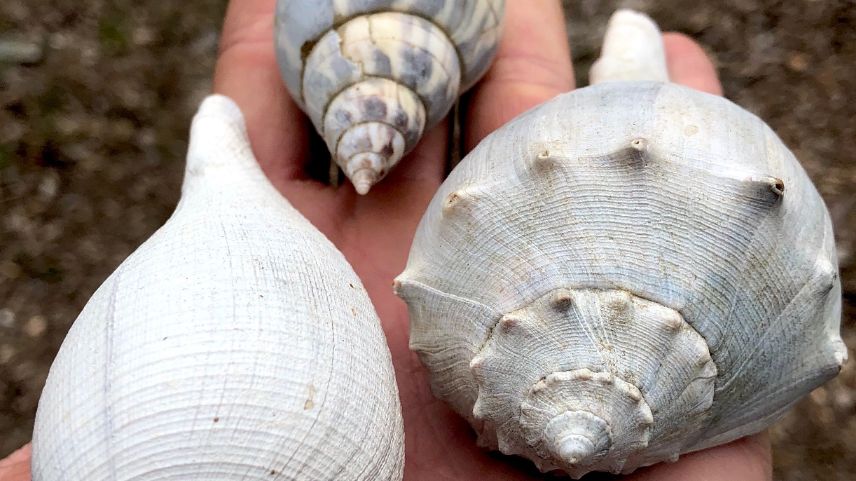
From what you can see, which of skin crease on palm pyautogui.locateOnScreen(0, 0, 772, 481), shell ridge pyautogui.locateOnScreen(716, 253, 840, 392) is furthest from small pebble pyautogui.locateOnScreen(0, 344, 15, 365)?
shell ridge pyautogui.locateOnScreen(716, 253, 840, 392)

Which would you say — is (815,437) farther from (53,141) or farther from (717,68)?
(53,141)

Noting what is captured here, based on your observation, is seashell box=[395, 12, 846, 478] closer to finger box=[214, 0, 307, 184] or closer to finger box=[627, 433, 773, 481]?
finger box=[627, 433, 773, 481]

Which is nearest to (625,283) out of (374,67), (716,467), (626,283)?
(626,283)

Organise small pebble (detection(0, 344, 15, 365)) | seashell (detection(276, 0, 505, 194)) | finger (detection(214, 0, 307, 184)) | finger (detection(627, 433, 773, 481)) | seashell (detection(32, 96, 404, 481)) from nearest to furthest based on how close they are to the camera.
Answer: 1. seashell (detection(32, 96, 404, 481))
2. finger (detection(627, 433, 773, 481))
3. seashell (detection(276, 0, 505, 194))
4. finger (detection(214, 0, 307, 184))
5. small pebble (detection(0, 344, 15, 365))

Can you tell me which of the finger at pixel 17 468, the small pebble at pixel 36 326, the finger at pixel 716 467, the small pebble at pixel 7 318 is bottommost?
the small pebble at pixel 36 326

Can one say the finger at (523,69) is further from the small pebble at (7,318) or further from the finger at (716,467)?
the small pebble at (7,318)

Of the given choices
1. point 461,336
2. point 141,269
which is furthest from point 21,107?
point 461,336

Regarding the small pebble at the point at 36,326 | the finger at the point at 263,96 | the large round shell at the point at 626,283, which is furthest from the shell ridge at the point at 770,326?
the small pebble at the point at 36,326
